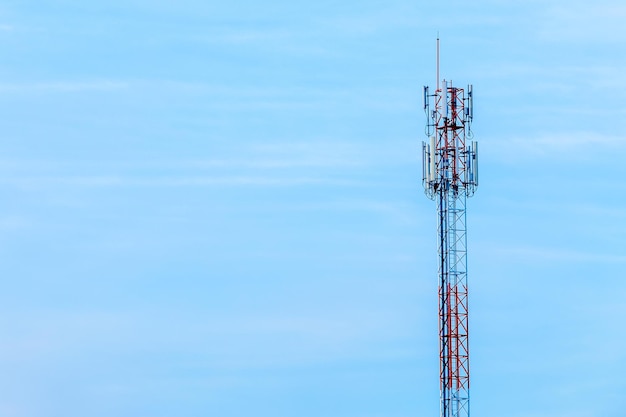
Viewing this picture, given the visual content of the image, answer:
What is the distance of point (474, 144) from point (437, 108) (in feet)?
9.30

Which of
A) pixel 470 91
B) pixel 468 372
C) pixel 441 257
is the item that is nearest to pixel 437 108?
pixel 470 91

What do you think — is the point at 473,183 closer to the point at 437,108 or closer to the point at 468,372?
the point at 437,108

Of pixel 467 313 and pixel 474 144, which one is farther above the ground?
pixel 474 144

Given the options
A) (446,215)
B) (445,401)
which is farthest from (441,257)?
(445,401)

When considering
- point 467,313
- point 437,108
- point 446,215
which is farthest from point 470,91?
point 467,313

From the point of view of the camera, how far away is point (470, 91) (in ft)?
265

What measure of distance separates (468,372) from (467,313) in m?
3.16

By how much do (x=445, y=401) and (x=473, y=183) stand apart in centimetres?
1190

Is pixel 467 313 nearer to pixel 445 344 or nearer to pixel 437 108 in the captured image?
pixel 445 344

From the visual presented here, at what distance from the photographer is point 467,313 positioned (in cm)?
7931

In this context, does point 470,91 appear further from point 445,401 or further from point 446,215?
point 445,401

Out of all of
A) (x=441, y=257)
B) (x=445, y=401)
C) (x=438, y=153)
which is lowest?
(x=445, y=401)

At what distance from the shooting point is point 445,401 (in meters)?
79.2

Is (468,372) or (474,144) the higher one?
(474,144)
